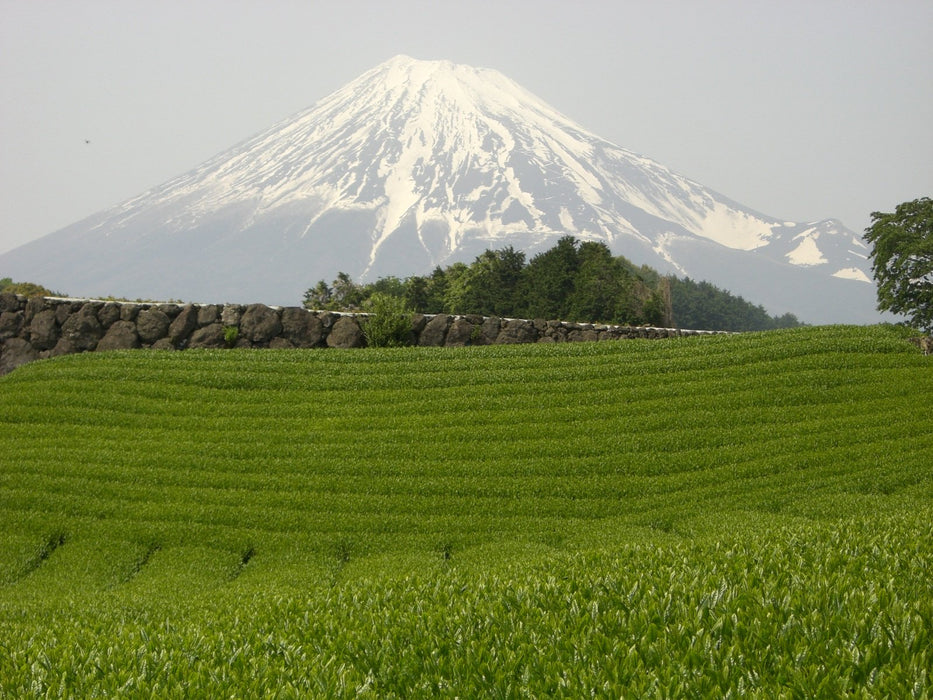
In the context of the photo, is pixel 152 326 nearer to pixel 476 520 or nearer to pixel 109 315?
pixel 109 315

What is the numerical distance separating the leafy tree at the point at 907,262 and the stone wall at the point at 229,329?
58.3 feet

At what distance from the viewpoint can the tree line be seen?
37500 mm

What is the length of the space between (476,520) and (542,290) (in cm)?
2628

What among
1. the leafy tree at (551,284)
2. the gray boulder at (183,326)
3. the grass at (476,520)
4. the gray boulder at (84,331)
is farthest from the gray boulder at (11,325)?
the leafy tree at (551,284)

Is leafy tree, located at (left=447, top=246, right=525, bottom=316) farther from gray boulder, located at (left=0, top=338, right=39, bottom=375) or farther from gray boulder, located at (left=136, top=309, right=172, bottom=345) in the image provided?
gray boulder, located at (left=0, top=338, right=39, bottom=375)

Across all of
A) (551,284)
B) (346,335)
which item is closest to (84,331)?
(346,335)

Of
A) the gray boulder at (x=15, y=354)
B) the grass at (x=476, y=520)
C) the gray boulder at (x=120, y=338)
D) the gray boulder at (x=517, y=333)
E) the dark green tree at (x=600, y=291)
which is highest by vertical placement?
the dark green tree at (x=600, y=291)

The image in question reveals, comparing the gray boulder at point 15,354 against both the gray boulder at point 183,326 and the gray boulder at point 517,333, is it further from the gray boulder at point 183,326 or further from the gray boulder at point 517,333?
the gray boulder at point 517,333

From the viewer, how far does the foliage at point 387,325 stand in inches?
974

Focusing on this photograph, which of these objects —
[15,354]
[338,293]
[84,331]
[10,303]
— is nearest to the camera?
[84,331]

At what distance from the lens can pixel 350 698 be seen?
527 cm

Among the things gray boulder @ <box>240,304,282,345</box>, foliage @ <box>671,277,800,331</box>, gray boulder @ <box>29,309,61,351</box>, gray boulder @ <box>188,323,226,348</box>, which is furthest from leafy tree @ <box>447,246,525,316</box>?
foliage @ <box>671,277,800,331</box>

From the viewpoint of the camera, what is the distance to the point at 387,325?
24844 millimetres

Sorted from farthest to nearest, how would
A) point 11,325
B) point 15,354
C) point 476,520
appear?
point 11,325 < point 15,354 < point 476,520
